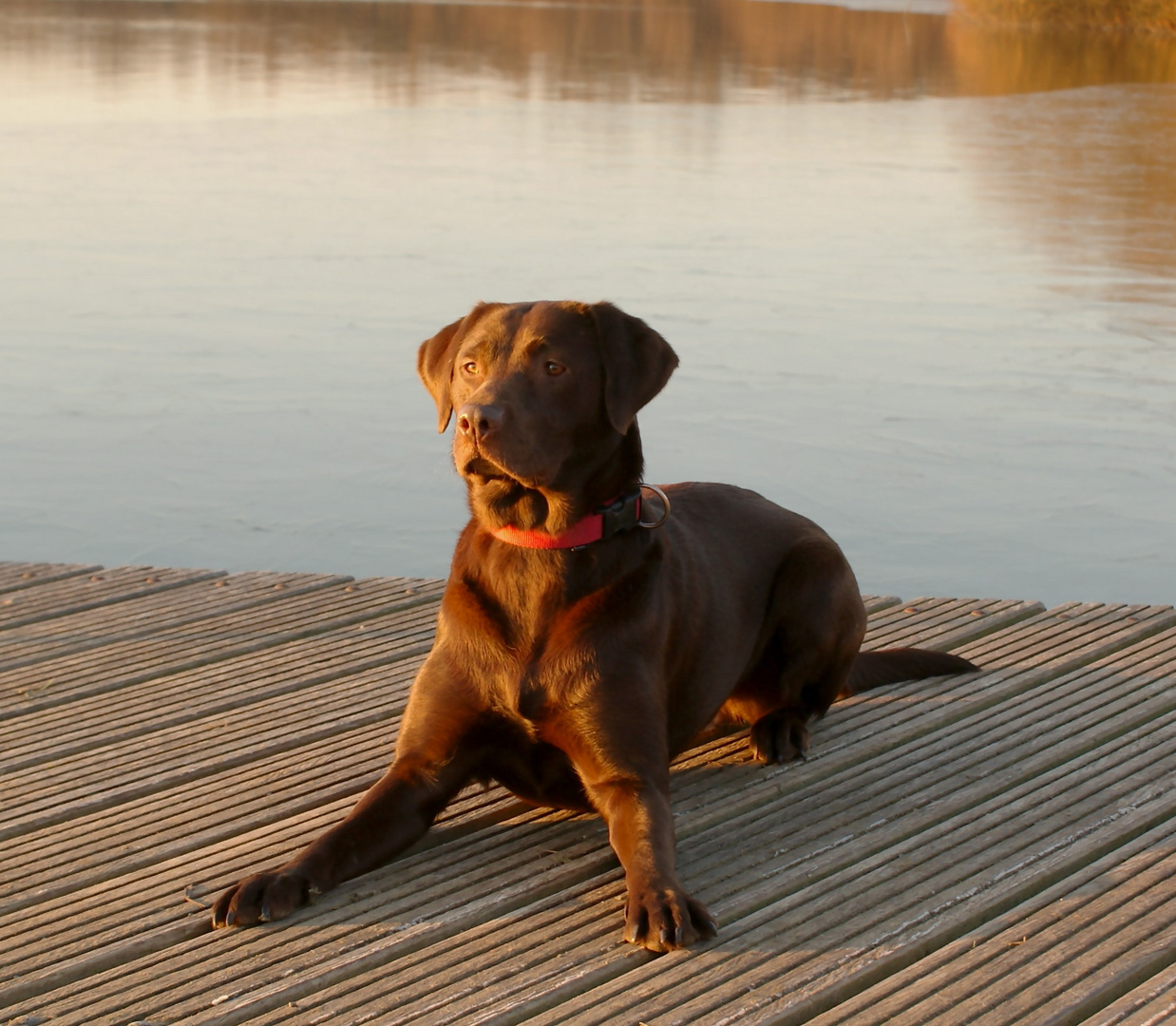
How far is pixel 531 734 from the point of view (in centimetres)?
307

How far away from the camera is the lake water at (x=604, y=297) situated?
22.1 feet

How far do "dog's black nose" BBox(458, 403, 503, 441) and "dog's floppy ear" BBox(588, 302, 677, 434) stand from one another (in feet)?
0.82

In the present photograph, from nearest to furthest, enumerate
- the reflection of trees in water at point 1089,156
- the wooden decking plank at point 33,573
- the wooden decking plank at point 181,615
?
the wooden decking plank at point 181,615
the wooden decking plank at point 33,573
the reflection of trees in water at point 1089,156

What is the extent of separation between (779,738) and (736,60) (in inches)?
972

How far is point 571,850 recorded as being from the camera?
307 centimetres

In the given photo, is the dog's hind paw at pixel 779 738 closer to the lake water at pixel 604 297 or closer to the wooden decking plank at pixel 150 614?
the wooden decking plank at pixel 150 614

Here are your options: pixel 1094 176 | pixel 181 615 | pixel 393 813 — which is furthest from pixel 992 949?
pixel 1094 176

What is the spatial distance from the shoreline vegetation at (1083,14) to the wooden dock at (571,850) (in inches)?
1209

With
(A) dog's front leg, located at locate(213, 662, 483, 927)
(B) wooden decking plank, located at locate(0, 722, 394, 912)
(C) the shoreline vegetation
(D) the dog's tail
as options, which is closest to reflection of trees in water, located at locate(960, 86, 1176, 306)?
(D) the dog's tail

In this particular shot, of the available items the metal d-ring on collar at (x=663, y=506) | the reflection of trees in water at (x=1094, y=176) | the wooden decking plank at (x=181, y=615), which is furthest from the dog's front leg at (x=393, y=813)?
the reflection of trees in water at (x=1094, y=176)

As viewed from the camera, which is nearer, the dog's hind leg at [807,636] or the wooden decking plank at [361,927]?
the wooden decking plank at [361,927]

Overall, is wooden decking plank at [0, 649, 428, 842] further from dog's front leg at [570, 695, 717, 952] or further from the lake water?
the lake water

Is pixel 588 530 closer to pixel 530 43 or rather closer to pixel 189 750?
pixel 189 750

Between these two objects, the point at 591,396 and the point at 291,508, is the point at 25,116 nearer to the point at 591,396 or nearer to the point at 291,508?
the point at 291,508
